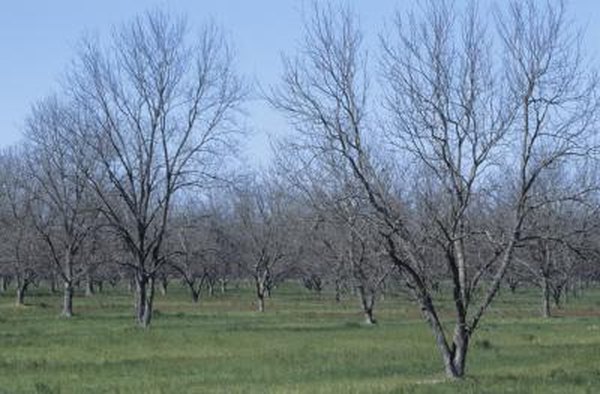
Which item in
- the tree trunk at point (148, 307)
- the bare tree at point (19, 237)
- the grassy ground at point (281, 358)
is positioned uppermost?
the bare tree at point (19, 237)

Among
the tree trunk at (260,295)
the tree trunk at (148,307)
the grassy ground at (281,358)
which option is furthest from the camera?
the tree trunk at (260,295)

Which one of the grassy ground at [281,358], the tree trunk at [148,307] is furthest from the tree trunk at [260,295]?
the tree trunk at [148,307]

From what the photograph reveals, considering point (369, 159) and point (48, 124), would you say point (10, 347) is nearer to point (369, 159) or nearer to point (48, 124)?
point (369, 159)

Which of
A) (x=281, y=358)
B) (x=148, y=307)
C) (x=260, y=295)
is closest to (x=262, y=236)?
(x=260, y=295)

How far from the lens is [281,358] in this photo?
78.4 ft

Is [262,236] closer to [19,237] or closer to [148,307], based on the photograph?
[19,237]

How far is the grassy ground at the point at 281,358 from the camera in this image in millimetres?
17141

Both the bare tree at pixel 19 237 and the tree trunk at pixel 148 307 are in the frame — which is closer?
the tree trunk at pixel 148 307

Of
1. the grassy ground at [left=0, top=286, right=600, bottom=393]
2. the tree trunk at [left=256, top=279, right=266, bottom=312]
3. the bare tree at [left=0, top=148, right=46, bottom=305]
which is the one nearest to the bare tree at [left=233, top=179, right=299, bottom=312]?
the tree trunk at [left=256, top=279, right=266, bottom=312]

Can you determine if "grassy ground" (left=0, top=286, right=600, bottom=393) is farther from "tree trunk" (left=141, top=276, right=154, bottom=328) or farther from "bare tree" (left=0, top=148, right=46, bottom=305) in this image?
"bare tree" (left=0, top=148, right=46, bottom=305)

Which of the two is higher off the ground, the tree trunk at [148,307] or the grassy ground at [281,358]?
the tree trunk at [148,307]

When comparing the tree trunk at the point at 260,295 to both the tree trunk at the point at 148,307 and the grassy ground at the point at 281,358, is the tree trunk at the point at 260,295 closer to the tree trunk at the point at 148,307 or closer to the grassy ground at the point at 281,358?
the grassy ground at the point at 281,358

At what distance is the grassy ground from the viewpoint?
1714cm

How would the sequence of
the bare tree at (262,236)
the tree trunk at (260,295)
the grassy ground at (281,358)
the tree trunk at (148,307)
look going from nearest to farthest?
the grassy ground at (281,358) < the tree trunk at (148,307) < the tree trunk at (260,295) < the bare tree at (262,236)
